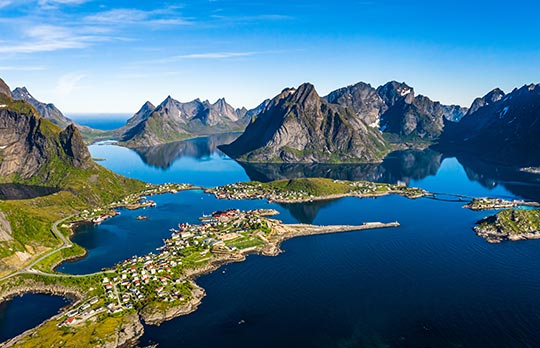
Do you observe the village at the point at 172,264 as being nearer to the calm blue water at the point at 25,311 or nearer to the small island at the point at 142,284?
the small island at the point at 142,284

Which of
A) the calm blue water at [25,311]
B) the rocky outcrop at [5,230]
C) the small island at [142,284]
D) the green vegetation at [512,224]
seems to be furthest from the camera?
the green vegetation at [512,224]

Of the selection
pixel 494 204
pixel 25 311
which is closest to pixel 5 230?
pixel 25 311

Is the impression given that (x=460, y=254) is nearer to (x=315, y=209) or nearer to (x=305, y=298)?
(x=305, y=298)

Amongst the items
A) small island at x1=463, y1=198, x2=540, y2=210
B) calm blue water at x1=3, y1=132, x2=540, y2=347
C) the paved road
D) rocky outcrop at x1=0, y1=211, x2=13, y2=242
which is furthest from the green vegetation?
rocky outcrop at x1=0, y1=211, x2=13, y2=242

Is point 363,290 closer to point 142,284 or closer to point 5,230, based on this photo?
point 142,284

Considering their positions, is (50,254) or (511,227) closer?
(50,254)

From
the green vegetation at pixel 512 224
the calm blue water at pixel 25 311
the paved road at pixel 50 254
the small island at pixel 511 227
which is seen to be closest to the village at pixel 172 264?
the calm blue water at pixel 25 311
